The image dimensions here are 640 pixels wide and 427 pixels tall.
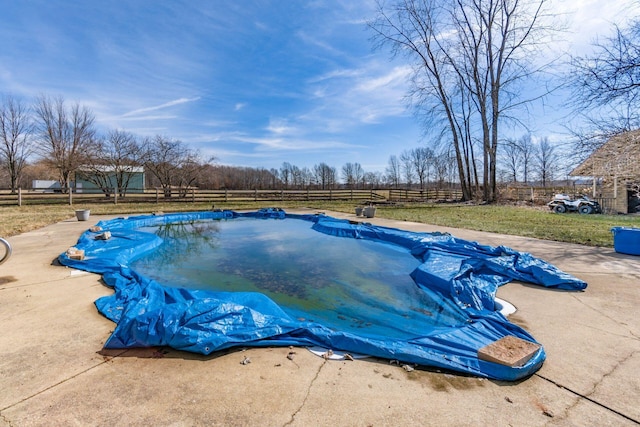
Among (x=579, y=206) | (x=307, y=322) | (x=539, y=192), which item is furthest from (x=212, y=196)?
(x=539, y=192)

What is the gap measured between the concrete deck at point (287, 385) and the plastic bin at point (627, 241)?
353cm

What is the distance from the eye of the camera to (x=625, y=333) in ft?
8.17

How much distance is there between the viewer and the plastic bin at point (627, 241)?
5.20 meters

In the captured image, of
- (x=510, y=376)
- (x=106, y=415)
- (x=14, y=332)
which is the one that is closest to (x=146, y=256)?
(x=14, y=332)

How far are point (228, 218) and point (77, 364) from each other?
11535 mm

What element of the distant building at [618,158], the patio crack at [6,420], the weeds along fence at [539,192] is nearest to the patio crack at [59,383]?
the patio crack at [6,420]

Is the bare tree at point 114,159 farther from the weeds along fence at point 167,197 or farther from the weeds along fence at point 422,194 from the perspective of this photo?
the weeds along fence at point 422,194

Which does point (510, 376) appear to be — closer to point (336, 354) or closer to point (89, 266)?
point (336, 354)

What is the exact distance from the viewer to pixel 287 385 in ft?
5.92

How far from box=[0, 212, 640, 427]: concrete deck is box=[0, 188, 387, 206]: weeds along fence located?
17.1 m

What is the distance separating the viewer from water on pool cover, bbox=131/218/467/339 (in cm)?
302

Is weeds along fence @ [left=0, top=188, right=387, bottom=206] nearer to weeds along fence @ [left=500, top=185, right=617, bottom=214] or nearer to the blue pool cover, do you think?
weeds along fence @ [left=500, top=185, right=617, bottom=214]

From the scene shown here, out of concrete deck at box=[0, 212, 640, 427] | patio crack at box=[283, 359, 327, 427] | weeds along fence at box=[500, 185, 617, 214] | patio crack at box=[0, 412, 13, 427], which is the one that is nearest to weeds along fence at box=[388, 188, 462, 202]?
weeds along fence at box=[500, 185, 617, 214]

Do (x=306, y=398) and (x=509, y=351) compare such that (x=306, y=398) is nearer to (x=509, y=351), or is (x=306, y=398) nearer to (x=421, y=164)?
(x=509, y=351)
